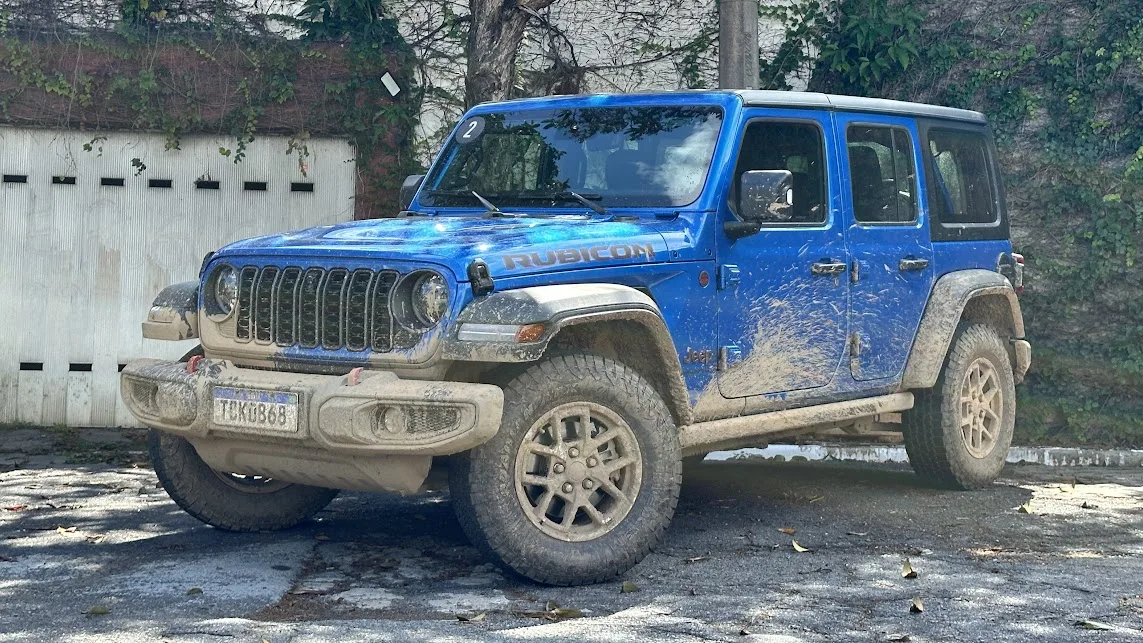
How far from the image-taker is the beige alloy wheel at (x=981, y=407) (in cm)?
824

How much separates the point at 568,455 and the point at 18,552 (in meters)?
2.41

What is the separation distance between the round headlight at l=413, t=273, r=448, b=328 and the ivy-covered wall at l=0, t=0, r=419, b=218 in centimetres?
536

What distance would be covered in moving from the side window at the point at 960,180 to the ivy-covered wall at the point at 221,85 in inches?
166

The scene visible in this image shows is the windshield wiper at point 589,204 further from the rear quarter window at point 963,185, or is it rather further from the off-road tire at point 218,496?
the rear quarter window at point 963,185

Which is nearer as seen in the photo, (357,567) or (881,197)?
(357,567)

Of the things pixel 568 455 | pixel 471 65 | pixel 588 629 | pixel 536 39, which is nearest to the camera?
pixel 588 629

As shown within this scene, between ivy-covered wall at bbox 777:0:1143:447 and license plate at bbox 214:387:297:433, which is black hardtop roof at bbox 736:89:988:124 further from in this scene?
ivy-covered wall at bbox 777:0:1143:447

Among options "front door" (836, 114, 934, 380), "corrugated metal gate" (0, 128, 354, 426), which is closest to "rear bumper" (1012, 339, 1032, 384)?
"front door" (836, 114, 934, 380)

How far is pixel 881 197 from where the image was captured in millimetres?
7574

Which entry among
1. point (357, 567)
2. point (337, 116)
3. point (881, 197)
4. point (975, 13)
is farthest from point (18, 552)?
point (975, 13)

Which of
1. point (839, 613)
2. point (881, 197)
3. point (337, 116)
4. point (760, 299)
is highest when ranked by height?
point (337, 116)

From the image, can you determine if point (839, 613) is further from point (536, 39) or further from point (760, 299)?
point (536, 39)

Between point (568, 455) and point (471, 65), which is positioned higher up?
point (471, 65)

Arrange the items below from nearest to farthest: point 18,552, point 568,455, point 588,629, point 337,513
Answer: point 588,629 < point 568,455 < point 18,552 < point 337,513
